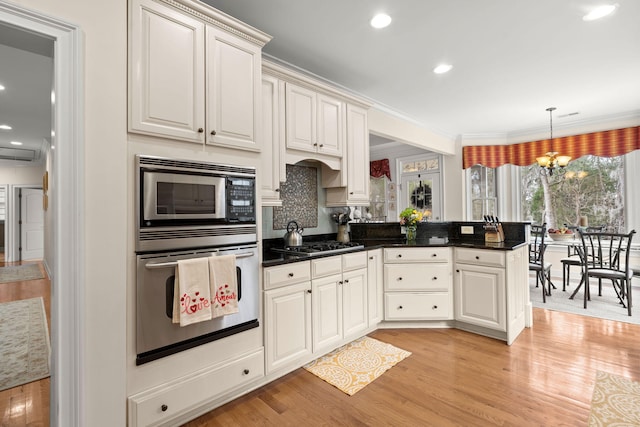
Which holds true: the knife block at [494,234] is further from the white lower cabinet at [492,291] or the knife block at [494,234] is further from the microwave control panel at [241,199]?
the microwave control panel at [241,199]

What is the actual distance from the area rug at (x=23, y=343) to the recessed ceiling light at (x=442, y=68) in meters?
4.51

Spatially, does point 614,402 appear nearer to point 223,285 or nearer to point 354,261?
point 354,261

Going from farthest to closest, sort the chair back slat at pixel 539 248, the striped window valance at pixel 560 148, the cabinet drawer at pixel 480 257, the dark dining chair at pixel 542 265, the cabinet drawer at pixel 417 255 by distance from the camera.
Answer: the striped window valance at pixel 560 148, the chair back slat at pixel 539 248, the dark dining chair at pixel 542 265, the cabinet drawer at pixel 417 255, the cabinet drawer at pixel 480 257

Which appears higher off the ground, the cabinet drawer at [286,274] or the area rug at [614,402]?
the cabinet drawer at [286,274]

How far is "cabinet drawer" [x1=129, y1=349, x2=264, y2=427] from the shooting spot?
1690 millimetres

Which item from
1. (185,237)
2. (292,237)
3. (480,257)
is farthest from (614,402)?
(185,237)

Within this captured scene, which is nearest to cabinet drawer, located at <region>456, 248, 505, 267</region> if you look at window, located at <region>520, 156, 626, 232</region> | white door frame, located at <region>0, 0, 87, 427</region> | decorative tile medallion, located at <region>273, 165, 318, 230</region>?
decorative tile medallion, located at <region>273, 165, 318, 230</region>

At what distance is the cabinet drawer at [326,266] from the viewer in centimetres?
260

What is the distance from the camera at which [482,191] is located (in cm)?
634

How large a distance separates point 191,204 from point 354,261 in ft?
5.27

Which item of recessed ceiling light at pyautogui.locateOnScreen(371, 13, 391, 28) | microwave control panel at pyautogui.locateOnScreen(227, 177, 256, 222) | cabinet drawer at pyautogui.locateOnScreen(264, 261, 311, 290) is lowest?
cabinet drawer at pyautogui.locateOnScreen(264, 261, 311, 290)

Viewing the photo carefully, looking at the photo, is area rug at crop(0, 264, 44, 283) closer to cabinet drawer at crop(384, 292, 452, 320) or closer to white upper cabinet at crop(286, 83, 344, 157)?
white upper cabinet at crop(286, 83, 344, 157)

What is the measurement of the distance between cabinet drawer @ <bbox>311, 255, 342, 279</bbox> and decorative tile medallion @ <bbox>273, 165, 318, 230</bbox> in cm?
70

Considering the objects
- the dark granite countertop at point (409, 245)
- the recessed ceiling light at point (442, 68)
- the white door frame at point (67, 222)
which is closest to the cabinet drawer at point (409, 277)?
the dark granite countertop at point (409, 245)
